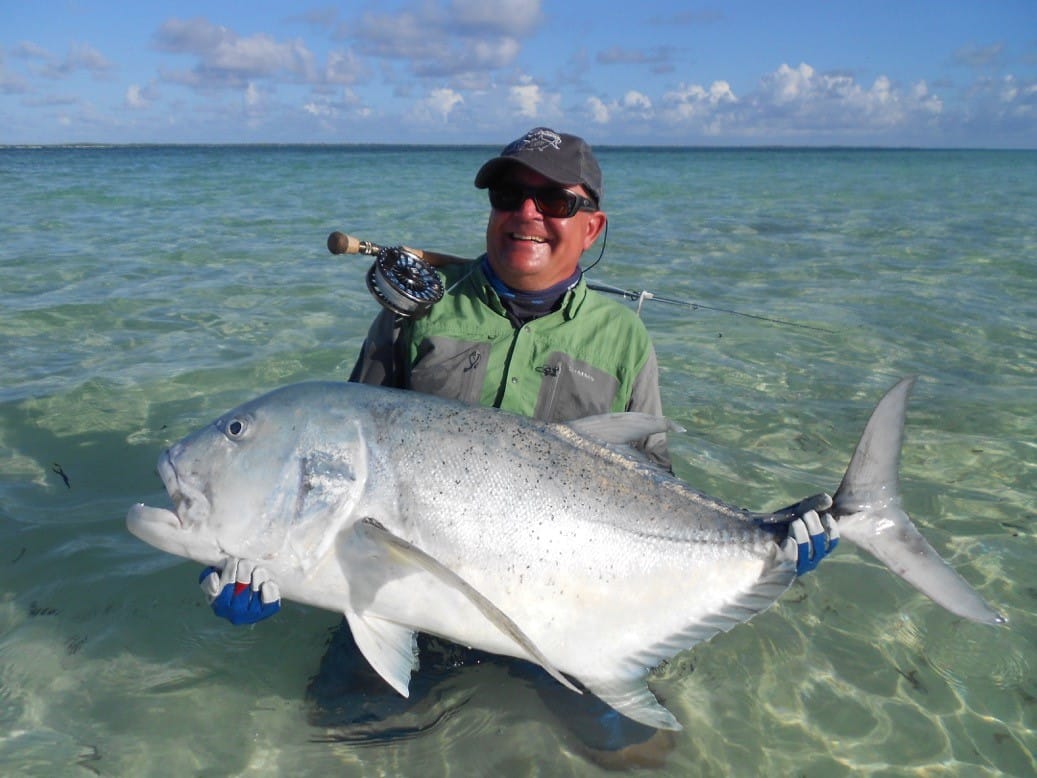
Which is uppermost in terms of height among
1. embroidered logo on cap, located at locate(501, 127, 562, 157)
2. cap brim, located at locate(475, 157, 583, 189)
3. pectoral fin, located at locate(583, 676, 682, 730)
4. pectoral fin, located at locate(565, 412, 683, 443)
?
embroidered logo on cap, located at locate(501, 127, 562, 157)

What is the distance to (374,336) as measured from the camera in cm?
323

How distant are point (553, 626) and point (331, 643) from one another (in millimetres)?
1247

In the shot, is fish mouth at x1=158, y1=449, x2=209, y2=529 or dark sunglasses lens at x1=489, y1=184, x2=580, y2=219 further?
dark sunglasses lens at x1=489, y1=184, x2=580, y2=219

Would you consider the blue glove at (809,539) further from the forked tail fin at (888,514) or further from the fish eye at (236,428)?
the fish eye at (236,428)

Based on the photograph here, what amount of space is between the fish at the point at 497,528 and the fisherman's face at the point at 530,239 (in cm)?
72

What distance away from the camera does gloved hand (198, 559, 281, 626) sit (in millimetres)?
2305

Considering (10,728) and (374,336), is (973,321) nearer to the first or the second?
(374,336)

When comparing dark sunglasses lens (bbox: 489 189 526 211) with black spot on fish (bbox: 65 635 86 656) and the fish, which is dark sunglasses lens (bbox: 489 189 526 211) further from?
black spot on fish (bbox: 65 635 86 656)

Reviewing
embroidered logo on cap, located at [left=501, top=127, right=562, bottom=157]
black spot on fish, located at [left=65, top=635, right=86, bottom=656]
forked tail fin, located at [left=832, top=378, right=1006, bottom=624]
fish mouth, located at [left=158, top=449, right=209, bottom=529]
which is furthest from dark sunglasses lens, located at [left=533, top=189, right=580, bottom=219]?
black spot on fish, located at [left=65, top=635, right=86, bottom=656]

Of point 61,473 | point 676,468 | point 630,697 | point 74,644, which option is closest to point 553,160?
point 630,697

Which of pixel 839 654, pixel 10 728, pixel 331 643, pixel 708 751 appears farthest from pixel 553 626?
pixel 10 728

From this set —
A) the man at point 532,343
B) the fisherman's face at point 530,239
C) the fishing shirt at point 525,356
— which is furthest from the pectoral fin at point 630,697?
the fisherman's face at point 530,239

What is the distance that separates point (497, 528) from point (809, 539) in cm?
98

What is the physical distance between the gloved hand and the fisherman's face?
4.70ft
